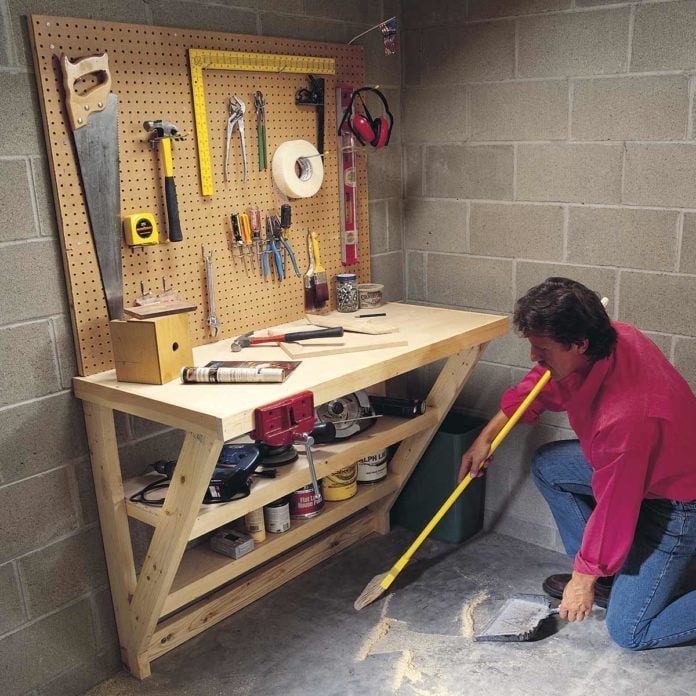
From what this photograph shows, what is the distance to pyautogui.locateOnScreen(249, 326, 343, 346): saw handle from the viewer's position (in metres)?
2.24

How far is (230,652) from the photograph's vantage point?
2264 millimetres

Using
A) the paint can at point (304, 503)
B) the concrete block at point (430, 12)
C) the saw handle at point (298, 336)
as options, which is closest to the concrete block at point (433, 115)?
the concrete block at point (430, 12)

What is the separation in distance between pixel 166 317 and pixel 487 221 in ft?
4.19

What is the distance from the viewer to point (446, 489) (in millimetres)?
2816

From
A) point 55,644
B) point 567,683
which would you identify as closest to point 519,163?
point 567,683

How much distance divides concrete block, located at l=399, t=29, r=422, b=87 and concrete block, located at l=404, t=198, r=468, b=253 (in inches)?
16.6

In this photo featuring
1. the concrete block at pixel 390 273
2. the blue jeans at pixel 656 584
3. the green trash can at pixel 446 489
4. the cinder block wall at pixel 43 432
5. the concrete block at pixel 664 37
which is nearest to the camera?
the cinder block wall at pixel 43 432

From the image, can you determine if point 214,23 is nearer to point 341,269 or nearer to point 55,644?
point 341,269

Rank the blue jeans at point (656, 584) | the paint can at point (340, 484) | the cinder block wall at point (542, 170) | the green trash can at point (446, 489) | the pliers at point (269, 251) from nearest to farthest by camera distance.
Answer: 1. the blue jeans at point (656, 584)
2. the cinder block wall at point (542, 170)
3. the pliers at point (269, 251)
4. the paint can at point (340, 484)
5. the green trash can at point (446, 489)

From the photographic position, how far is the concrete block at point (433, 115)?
107 inches

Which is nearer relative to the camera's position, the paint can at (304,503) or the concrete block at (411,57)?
the paint can at (304,503)

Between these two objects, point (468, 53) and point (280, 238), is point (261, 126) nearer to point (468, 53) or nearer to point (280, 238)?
point (280, 238)

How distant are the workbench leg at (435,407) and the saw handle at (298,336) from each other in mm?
498

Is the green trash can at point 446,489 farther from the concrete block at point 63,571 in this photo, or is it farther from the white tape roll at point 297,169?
the concrete block at point 63,571
